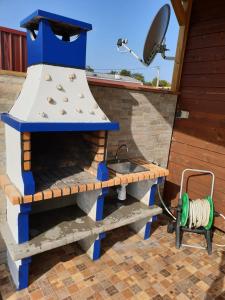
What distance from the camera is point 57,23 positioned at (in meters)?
2.14

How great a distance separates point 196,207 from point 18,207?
2.29 meters

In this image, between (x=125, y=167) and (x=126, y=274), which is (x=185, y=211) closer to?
(x=125, y=167)

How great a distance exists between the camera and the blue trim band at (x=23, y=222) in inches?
82.5

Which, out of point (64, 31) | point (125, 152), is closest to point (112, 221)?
point (125, 152)

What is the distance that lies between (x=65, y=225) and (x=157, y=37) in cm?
268

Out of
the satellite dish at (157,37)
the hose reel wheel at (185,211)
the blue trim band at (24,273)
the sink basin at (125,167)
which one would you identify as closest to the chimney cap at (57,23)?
the satellite dish at (157,37)

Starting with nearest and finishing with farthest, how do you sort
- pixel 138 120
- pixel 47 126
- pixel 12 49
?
pixel 47 126
pixel 12 49
pixel 138 120

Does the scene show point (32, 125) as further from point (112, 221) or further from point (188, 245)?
point (188, 245)

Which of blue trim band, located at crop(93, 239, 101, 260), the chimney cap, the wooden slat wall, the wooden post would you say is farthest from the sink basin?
the wooden post

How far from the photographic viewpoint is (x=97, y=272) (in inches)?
104

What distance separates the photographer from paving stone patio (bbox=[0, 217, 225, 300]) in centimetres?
236

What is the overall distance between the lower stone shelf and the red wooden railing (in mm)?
1914

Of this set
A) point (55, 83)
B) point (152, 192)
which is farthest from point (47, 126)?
point (152, 192)

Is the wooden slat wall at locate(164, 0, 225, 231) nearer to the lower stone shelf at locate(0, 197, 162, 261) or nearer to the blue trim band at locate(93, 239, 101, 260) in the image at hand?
the lower stone shelf at locate(0, 197, 162, 261)
